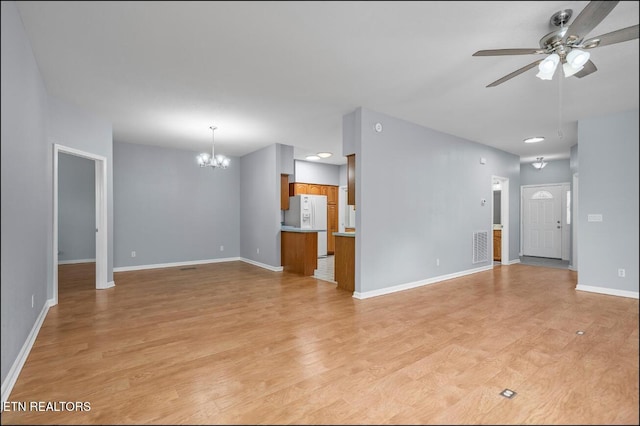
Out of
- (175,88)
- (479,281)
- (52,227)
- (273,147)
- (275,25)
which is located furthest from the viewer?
(273,147)

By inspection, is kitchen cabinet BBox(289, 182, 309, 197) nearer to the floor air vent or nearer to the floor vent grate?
the floor air vent

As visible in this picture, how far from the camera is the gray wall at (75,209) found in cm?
753

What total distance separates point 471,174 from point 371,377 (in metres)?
5.18

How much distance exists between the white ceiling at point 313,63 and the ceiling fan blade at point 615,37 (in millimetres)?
58

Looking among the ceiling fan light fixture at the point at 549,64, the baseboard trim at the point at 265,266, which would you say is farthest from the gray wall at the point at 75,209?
the ceiling fan light fixture at the point at 549,64

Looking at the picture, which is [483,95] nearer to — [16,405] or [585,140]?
[585,140]

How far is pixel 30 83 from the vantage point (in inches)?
114

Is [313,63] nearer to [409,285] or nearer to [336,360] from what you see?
[336,360]

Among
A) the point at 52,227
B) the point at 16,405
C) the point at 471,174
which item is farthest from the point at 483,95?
the point at 52,227

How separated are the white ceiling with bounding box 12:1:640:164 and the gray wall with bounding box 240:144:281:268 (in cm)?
165

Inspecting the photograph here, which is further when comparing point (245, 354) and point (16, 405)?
point (245, 354)

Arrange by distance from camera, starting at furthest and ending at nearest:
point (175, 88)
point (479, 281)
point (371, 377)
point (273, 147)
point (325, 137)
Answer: point (273, 147) → point (325, 137) → point (479, 281) → point (175, 88) → point (371, 377)

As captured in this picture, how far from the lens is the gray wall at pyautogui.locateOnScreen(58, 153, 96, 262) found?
7527 mm

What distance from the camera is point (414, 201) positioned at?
5.17 m
